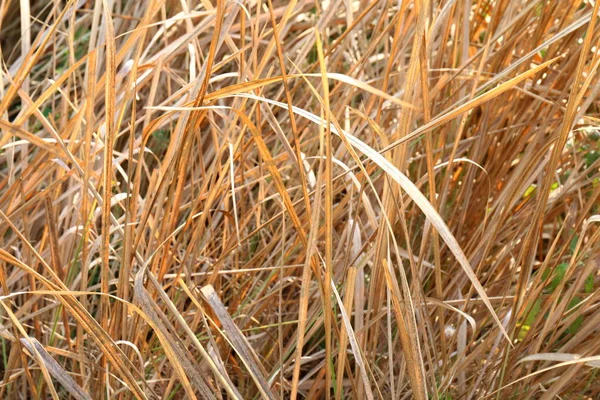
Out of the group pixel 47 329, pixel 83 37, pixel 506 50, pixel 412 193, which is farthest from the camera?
pixel 83 37

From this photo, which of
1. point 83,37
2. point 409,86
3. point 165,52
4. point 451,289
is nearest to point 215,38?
point 409,86

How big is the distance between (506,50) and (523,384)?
0.49 m

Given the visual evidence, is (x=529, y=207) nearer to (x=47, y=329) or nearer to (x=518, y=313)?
(x=518, y=313)

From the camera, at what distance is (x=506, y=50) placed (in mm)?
1111

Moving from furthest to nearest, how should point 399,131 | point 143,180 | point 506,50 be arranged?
1. point 143,180
2. point 506,50
3. point 399,131

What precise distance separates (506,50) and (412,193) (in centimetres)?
61

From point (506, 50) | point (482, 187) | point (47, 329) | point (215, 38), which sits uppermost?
point (215, 38)

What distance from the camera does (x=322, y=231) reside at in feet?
2.59

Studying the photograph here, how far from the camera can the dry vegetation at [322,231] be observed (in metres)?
0.67

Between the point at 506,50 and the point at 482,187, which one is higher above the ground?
the point at 506,50

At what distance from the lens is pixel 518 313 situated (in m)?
0.74

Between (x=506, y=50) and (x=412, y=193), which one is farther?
(x=506, y=50)

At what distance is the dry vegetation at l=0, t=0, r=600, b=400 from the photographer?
0.67 metres

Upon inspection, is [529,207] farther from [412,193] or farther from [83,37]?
[83,37]
